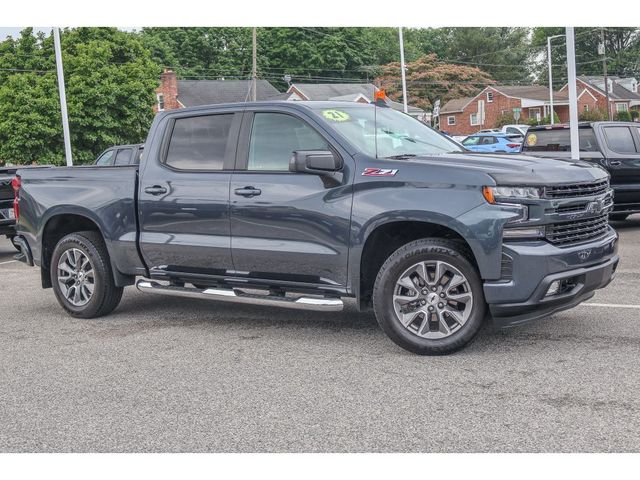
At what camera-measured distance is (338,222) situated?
6695 millimetres

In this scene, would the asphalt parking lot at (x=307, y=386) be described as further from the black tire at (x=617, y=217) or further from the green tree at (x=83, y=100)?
the green tree at (x=83, y=100)

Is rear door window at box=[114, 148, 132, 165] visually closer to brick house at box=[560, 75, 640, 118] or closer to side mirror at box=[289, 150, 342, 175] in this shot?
side mirror at box=[289, 150, 342, 175]

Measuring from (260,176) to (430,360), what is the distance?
6.87 feet

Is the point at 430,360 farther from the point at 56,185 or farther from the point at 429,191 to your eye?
the point at 56,185

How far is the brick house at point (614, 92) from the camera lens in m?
87.2

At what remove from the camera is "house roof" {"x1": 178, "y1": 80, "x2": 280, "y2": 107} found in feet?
237

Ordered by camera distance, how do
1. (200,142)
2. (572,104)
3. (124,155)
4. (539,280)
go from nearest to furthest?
1. (539,280)
2. (200,142)
3. (572,104)
4. (124,155)

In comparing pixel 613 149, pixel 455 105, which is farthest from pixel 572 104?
pixel 455 105

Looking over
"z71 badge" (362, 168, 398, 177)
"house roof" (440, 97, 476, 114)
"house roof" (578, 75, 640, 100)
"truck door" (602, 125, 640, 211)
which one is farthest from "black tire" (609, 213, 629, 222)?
"house roof" (578, 75, 640, 100)

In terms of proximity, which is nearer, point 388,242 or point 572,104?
point 388,242

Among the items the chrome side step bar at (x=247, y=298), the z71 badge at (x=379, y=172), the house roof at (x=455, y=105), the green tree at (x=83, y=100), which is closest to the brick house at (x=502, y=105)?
the house roof at (x=455, y=105)

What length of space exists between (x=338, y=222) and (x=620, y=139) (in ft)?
32.9

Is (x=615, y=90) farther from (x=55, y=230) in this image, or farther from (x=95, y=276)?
(x=95, y=276)

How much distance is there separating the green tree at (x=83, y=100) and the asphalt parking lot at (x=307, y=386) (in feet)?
112
